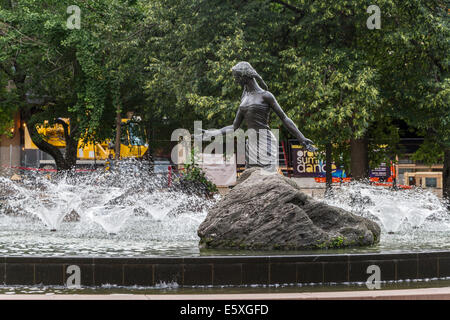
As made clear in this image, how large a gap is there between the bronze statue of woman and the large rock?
1.55m

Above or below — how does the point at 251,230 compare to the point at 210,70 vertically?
below

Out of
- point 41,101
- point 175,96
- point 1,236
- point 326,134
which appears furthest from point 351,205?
point 41,101

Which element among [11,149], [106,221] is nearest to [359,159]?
[106,221]

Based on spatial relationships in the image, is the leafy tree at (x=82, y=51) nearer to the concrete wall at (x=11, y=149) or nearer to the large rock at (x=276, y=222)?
the concrete wall at (x=11, y=149)

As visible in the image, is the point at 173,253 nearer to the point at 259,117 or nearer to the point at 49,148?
the point at 259,117

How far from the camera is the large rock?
9391 mm

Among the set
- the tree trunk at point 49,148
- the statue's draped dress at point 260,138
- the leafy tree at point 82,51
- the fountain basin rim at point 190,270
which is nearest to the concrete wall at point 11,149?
the tree trunk at point 49,148

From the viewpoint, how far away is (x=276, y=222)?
9.41 meters

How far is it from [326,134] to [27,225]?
10.4 meters

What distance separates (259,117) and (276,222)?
2.47m

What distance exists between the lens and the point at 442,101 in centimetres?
2006

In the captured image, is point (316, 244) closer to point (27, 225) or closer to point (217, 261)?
point (217, 261)

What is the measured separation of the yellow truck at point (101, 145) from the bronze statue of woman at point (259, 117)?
64.8 feet
